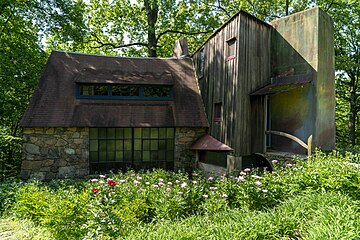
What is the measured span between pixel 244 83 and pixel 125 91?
15.2 feet

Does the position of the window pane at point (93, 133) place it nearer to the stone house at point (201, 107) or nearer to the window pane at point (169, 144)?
the stone house at point (201, 107)

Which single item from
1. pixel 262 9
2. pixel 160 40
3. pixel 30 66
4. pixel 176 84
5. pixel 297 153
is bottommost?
pixel 297 153

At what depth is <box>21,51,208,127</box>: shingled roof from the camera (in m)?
8.98

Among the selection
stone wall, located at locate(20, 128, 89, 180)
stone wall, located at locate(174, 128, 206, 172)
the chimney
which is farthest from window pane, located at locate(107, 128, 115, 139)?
the chimney

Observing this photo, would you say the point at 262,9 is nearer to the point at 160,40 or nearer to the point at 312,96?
the point at 160,40

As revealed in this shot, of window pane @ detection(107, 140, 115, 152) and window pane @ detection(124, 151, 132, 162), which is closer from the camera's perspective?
window pane @ detection(107, 140, 115, 152)

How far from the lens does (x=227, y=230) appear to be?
11.5 feet

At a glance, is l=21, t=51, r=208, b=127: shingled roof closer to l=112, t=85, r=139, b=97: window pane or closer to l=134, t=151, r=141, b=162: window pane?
l=112, t=85, r=139, b=97: window pane

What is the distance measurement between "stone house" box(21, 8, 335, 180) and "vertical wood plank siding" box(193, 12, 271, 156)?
0.03 meters

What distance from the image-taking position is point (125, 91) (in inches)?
400

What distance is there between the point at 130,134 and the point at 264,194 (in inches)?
234

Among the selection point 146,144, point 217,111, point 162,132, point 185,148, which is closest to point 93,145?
point 146,144

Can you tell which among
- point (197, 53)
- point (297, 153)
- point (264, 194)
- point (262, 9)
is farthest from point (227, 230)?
point (262, 9)

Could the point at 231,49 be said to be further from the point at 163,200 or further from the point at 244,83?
the point at 163,200
